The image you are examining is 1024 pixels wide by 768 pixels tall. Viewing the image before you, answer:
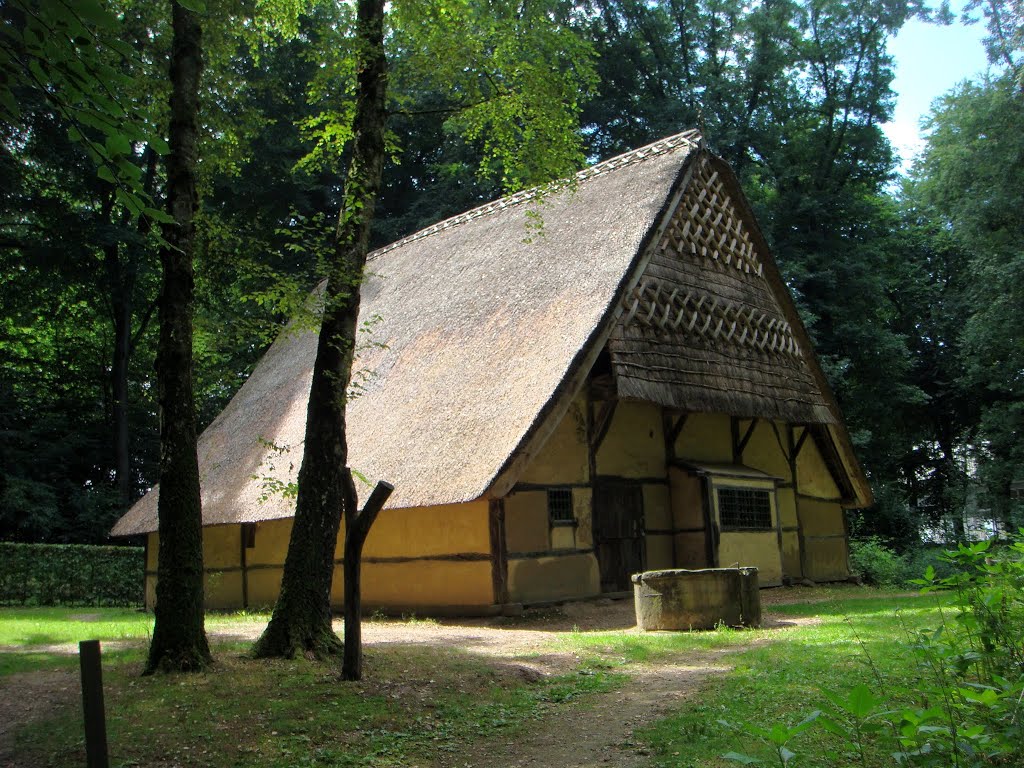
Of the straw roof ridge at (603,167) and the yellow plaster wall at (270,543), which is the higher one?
the straw roof ridge at (603,167)

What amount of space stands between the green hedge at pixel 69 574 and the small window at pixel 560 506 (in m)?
11.1

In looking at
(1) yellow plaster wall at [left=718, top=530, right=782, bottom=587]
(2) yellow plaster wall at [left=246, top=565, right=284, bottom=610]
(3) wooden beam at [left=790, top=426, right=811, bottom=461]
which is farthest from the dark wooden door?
(2) yellow plaster wall at [left=246, top=565, right=284, bottom=610]

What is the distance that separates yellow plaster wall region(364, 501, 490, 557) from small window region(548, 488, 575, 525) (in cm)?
120

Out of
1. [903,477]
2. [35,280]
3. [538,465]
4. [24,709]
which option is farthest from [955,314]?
[24,709]

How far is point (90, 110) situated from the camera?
3.68 m

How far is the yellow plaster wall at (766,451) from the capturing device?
16547 mm

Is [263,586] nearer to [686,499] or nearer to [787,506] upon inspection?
[686,499]

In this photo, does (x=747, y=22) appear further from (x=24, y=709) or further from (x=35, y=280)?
(x=24, y=709)

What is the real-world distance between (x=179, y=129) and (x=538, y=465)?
264 inches

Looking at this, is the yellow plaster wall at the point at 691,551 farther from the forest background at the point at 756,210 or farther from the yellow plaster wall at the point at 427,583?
the forest background at the point at 756,210

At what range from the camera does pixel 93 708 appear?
141 inches

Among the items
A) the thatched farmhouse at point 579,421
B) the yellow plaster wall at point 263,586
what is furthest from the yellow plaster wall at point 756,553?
the yellow plaster wall at point 263,586

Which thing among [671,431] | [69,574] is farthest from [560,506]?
[69,574]

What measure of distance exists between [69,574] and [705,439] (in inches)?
511
